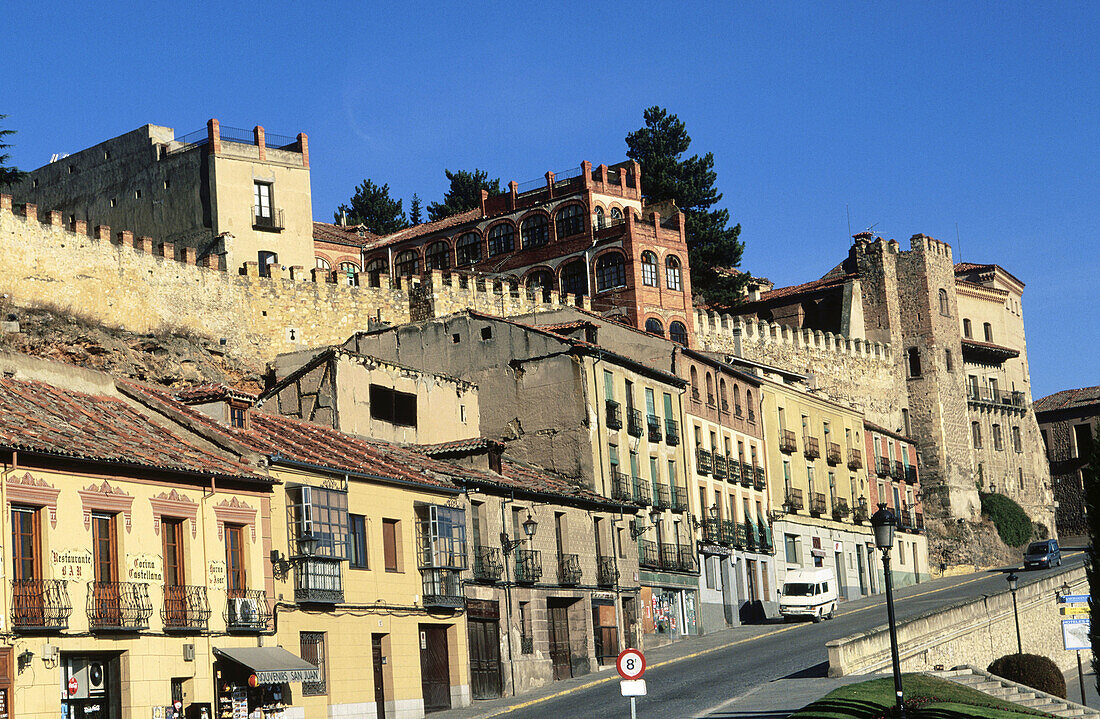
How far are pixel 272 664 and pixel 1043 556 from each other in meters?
52.7

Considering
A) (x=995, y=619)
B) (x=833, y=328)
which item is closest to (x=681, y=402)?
(x=995, y=619)

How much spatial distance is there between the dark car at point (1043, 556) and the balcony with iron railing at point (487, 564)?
41652 mm

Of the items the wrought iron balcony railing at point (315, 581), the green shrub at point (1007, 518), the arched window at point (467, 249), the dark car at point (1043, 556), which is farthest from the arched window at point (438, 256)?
the wrought iron balcony railing at point (315, 581)

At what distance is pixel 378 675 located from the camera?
34.8 metres

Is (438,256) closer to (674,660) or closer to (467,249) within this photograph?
(467,249)

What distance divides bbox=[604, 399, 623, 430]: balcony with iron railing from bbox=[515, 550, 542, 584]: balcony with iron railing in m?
→ 9.75

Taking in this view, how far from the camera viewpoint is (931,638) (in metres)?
44.6

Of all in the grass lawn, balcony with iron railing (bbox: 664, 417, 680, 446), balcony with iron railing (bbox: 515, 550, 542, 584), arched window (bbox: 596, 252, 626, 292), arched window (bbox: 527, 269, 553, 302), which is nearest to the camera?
the grass lawn

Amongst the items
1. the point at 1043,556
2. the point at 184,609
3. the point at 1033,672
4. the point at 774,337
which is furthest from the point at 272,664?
the point at 774,337

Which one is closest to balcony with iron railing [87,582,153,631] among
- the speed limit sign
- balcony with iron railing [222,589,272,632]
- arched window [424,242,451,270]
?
balcony with iron railing [222,589,272,632]

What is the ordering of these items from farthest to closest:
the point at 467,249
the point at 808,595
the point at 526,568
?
the point at 467,249 < the point at 808,595 < the point at 526,568

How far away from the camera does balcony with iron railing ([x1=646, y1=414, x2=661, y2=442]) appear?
54.0m

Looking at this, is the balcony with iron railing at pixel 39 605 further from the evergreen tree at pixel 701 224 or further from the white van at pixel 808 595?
the evergreen tree at pixel 701 224

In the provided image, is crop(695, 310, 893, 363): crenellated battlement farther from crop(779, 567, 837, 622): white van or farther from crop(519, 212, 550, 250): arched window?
crop(779, 567, 837, 622): white van
